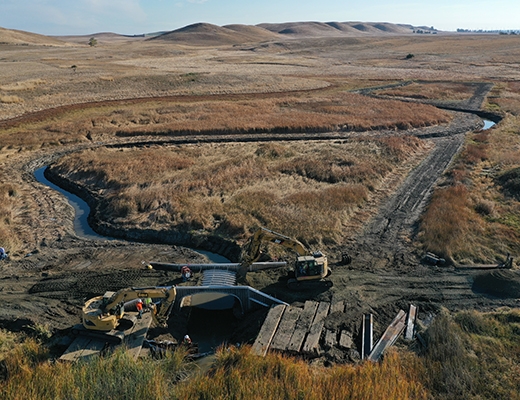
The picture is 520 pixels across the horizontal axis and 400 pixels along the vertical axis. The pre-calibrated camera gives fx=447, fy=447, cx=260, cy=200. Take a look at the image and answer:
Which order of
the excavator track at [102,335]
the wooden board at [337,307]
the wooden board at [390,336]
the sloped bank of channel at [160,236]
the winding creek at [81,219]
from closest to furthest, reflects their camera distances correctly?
the wooden board at [390,336]
the excavator track at [102,335]
the wooden board at [337,307]
the winding creek at [81,219]
the sloped bank of channel at [160,236]

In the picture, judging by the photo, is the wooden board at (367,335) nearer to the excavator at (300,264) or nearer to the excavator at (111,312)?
the excavator at (300,264)

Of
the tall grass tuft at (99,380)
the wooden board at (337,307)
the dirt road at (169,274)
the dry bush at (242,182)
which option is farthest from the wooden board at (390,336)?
the dry bush at (242,182)

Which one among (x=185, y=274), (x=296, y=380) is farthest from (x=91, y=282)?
(x=296, y=380)

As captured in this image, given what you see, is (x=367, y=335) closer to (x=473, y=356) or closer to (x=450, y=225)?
(x=473, y=356)

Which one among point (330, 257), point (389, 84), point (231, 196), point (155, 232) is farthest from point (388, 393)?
point (389, 84)

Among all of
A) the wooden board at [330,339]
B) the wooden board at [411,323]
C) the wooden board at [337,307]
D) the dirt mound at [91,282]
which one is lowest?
the dirt mound at [91,282]

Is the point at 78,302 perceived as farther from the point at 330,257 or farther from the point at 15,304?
the point at 330,257
